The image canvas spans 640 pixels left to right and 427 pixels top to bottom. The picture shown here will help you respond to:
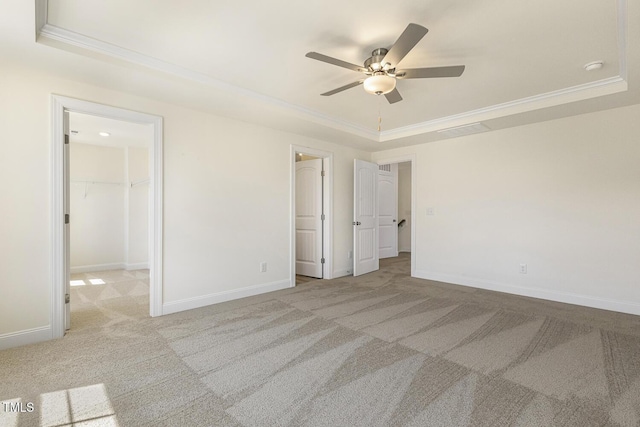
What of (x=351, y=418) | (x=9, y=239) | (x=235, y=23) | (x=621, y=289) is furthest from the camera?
(x=621, y=289)

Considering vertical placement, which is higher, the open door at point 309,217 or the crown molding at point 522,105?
the crown molding at point 522,105

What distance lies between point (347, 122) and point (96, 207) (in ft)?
17.1

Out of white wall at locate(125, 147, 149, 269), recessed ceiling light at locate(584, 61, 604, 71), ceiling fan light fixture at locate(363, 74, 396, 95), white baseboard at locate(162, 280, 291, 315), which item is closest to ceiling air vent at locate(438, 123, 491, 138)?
recessed ceiling light at locate(584, 61, 604, 71)

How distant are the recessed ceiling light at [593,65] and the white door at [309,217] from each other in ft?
11.6

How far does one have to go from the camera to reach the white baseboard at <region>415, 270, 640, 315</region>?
352 cm

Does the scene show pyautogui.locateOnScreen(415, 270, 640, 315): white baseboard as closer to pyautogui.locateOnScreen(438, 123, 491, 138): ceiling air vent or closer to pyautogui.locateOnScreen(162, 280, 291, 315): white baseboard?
pyautogui.locateOnScreen(438, 123, 491, 138): ceiling air vent

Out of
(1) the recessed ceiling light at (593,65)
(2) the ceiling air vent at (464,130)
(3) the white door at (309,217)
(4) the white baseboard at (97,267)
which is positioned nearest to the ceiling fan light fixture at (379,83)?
(1) the recessed ceiling light at (593,65)

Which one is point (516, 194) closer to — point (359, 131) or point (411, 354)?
point (359, 131)

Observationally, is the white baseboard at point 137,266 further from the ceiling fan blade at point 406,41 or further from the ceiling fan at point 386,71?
the ceiling fan blade at point 406,41

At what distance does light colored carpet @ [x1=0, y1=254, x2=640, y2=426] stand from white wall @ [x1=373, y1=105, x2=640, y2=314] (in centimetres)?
50

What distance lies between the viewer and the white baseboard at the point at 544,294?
3.52m

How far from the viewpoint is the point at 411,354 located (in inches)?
95.0

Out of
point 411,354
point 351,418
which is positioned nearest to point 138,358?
point 351,418

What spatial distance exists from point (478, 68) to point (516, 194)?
87.7 inches
